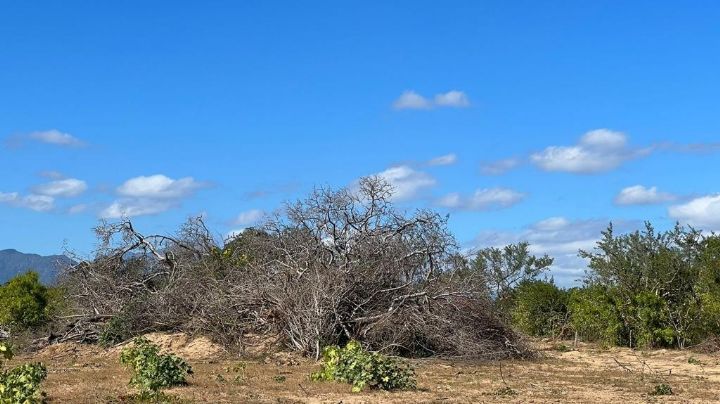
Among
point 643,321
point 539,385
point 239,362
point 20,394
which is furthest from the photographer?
point 643,321

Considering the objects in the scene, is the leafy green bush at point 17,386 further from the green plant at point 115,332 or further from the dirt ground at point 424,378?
the green plant at point 115,332

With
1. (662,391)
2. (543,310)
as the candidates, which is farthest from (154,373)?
(543,310)

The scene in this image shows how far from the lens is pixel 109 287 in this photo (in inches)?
931

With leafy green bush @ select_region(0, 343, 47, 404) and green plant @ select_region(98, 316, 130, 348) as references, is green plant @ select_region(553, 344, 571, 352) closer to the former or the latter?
green plant @ select_region(98, 316, 130, 348)

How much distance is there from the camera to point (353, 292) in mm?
20281

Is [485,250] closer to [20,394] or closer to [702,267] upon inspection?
[702,267]

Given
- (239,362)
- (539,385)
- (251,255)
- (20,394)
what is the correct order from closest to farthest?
(20,394), (539,385), (239,362), (251,255)

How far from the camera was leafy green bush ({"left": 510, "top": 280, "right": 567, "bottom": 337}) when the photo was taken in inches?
1182

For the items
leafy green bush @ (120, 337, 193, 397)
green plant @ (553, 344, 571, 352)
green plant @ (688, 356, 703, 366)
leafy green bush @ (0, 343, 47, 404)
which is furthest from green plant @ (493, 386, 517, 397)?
green plant @ (553, 344, 571, 352)

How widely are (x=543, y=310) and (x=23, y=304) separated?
17729mm

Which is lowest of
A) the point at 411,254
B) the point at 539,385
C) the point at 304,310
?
the point at 539,385

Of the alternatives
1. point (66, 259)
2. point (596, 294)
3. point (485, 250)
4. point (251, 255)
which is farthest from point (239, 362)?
point (485, 250)

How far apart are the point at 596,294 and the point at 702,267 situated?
333cm

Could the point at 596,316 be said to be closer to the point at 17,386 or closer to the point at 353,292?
the point at 353,292
